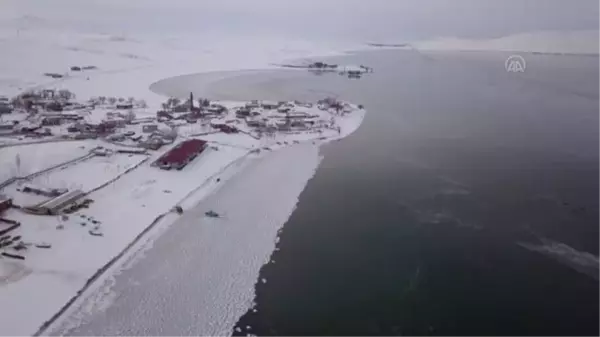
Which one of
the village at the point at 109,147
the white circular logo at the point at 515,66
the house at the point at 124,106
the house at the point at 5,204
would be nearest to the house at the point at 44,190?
the village at the point at 109,147

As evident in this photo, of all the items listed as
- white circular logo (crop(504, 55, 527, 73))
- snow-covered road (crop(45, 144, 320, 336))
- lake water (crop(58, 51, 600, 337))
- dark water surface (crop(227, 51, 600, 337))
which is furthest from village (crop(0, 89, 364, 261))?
white circular logo (crop(504, 55, 527, 73))

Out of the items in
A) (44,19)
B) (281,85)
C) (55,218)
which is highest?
(44,19)

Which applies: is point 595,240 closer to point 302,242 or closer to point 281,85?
point 302,242

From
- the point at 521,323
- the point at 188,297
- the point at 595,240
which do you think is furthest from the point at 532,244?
the point at 188,297

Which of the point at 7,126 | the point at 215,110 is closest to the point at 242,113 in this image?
the point at 215,110

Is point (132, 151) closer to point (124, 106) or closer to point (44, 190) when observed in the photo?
point (44, 190)

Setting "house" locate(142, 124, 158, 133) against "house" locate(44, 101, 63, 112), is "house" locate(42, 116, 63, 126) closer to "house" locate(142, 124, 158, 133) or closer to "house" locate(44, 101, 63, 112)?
"house" locate(44, 101, 63, 112)
